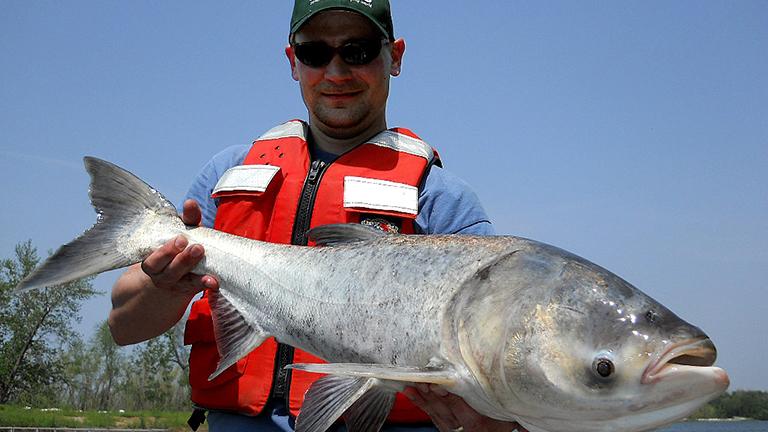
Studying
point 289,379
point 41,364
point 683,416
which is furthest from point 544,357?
point 41,364

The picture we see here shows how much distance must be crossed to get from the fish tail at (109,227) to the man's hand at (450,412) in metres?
1.87

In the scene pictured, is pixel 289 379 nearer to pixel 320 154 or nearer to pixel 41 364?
pixel 320 154

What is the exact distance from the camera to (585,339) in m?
2.62

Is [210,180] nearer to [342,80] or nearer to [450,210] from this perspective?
[342,80]

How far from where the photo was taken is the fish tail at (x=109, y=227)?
3943 mm

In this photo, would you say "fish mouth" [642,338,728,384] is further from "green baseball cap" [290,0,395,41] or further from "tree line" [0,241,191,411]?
"tree line" [0,241,191,411]

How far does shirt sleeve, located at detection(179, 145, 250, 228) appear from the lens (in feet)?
15.8

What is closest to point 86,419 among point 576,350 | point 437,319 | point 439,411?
point 439,411

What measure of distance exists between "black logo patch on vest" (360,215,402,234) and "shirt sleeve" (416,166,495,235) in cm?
17

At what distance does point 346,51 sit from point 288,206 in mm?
1118

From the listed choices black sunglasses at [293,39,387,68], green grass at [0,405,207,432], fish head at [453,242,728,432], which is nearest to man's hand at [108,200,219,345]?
black sunglasses at [293,39,387,68]

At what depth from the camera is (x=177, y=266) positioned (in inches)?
157

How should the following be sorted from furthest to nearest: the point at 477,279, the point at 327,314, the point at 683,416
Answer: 1. the point at 327,314
2. the point at 477,279
3. the point at 683,416

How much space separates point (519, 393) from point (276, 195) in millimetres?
2362
